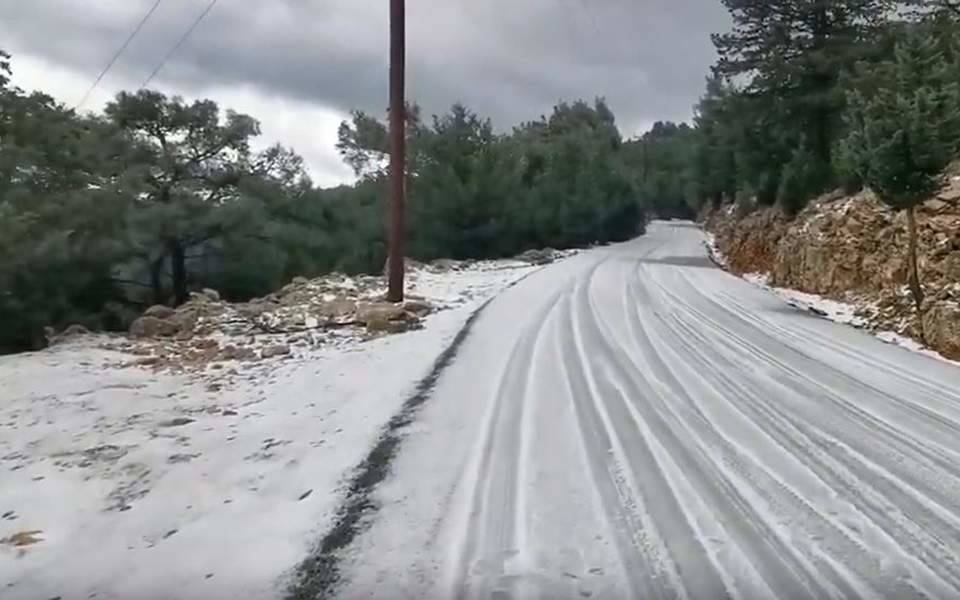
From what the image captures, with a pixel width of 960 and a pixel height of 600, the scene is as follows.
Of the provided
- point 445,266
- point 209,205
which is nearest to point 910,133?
point 445,266

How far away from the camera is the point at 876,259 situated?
14.3 metres

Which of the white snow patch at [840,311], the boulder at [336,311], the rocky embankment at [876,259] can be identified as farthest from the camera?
the boulder at [336,311]

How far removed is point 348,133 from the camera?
39688 millimetres

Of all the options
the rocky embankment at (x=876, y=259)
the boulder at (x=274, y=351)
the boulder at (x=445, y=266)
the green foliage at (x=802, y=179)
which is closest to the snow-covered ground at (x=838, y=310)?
the rocky embankment at (x=876, y=259)

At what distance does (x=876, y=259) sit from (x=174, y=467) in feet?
43.0

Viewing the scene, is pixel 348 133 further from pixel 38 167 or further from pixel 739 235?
pixel 38 167

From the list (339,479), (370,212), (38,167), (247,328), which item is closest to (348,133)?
(370,212)

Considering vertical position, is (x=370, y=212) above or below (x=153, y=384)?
above

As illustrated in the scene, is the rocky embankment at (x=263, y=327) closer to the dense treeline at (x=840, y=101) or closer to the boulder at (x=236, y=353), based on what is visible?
the boulder at (x=236, y=353)

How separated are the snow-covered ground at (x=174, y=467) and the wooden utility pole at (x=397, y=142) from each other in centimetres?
453

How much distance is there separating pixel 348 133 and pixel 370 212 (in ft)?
30.3

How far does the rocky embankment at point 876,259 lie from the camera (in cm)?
1026

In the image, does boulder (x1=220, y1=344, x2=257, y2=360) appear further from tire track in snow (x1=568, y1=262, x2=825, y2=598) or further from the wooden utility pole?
tire track in snow (x1=568, y1=262, x2=825, y2=598)

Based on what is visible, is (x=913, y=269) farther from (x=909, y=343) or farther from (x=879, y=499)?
(x=879, y=499)
